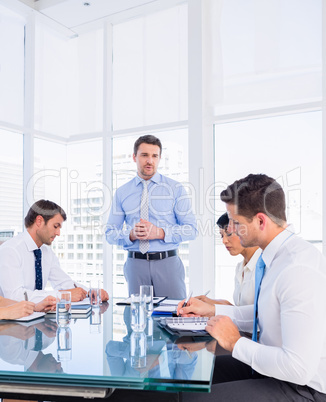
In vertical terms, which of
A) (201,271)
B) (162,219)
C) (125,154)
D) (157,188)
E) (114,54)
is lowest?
(201,271)

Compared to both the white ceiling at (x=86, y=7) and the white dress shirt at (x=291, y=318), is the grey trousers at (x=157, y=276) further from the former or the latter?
the white ceiling at (x=86, y=7)

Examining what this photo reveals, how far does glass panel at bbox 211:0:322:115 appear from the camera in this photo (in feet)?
13.2

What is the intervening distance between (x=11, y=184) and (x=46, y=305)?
10.6 feet

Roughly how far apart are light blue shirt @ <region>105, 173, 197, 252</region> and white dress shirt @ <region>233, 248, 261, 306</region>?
0.98 m

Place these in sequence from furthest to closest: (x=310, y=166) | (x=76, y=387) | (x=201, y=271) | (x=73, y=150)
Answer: (x=73, y=150), (x=201, y=271), (x=310, y=166), (x=76, y=387)

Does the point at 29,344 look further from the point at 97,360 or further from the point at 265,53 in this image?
the point at 265,53

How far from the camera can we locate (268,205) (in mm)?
1594

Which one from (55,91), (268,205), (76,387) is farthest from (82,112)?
(76,387)

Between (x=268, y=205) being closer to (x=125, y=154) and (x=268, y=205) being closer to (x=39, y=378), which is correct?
(x=39, y=378)

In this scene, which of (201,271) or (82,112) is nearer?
(201,271)

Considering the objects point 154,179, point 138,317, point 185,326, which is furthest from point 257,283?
point 154,179

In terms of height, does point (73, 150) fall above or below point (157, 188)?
above

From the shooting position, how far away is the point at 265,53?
4.26 m

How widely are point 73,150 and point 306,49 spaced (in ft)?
10.9
